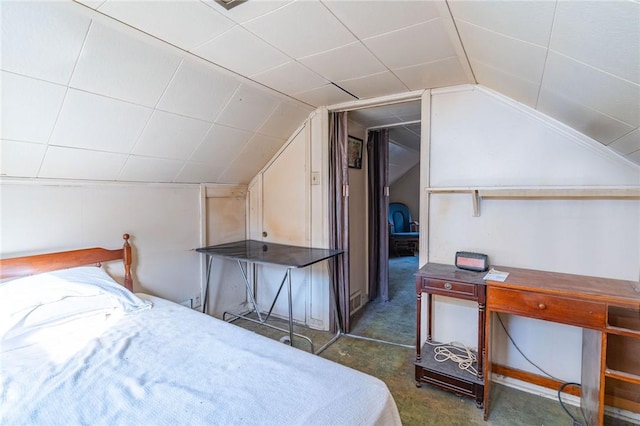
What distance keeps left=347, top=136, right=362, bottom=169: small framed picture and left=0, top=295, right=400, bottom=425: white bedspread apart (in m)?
2.33

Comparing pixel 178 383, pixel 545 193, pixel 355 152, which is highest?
pixel 355 152

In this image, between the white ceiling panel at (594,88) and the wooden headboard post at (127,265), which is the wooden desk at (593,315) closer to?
the white ceiling panel at (594,88)

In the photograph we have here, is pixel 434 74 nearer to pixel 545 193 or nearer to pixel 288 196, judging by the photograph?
pixel 545 193

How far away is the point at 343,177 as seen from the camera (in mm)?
3096

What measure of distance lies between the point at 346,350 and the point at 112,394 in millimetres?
1904

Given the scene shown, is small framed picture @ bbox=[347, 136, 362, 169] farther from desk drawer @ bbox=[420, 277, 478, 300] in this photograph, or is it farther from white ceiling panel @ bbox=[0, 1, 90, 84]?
white ceiling panel @ bbox=[0, 1, 90, 84]

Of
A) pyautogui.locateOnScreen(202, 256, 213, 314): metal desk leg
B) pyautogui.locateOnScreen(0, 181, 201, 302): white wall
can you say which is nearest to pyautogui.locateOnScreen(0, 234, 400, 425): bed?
pyautogui.locateOnScreen(0, 181, 201, 302): white wall

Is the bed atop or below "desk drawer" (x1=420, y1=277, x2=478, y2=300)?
below

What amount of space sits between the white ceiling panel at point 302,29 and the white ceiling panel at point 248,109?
2.15ft

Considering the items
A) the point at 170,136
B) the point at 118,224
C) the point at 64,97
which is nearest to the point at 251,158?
the point at 170,136

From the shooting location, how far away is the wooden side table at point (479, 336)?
1.94 m

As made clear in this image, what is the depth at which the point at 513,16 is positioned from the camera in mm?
1123

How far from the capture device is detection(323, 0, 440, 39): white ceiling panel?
139 centimetres

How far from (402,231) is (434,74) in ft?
16.5
